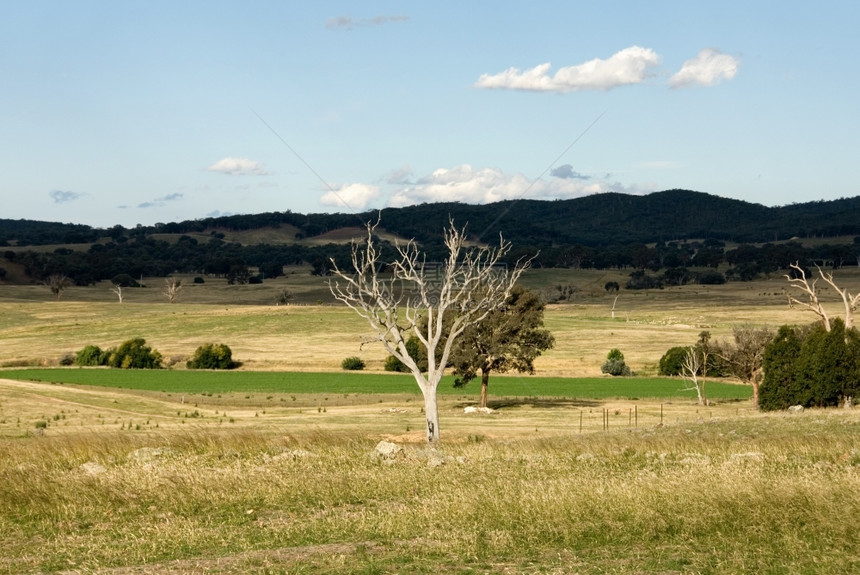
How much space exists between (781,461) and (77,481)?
1434 cm

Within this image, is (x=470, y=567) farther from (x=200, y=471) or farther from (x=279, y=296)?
(x=279, y=296)

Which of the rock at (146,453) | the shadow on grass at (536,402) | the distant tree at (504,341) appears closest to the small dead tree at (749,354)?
the shadow on grass at (536,402)

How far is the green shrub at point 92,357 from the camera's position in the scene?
106625 mm

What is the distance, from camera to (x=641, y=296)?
18962cm

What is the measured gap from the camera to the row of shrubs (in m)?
104

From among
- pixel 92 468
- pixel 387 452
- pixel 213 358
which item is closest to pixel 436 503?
pixel 387 452

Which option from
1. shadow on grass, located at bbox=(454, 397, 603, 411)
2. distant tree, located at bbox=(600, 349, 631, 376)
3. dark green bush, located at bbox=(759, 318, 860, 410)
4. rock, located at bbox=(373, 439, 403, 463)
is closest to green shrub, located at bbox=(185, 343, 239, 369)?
distant tree, located at bbox=(600, 349, 631, 376)

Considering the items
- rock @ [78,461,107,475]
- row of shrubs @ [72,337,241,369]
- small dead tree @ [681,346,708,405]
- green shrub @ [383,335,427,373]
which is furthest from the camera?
row of shrubs @ [72,337,241,369]

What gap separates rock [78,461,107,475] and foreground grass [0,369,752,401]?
56477 millimetres

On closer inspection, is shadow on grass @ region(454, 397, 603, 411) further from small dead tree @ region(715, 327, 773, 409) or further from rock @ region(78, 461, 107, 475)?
rock @ region(78, 461, 107, 475)

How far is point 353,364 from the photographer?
101 m

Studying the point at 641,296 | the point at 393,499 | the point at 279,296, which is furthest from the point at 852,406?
the point at 279,296

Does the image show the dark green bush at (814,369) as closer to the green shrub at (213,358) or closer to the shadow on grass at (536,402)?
the shadow on grass at (536,402)

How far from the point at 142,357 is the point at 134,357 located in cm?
82
